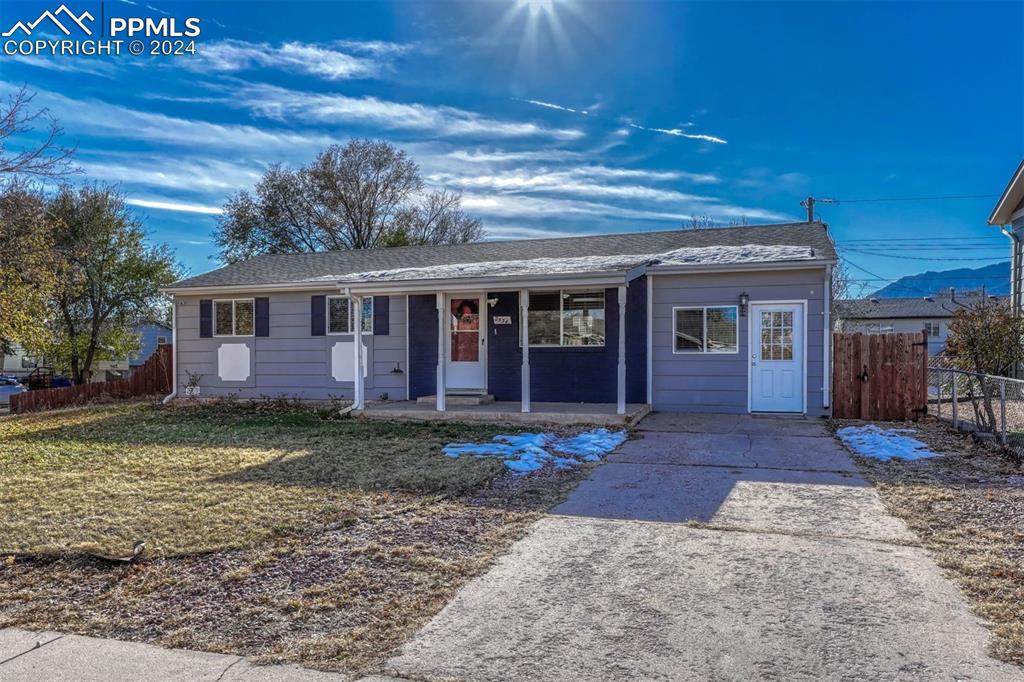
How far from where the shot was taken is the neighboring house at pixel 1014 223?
40.7 ft

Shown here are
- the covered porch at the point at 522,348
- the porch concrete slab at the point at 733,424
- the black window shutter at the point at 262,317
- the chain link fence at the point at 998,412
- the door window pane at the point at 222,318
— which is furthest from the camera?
the door window pane at the point at 222,318

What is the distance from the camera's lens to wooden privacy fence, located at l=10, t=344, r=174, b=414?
53.6 ft

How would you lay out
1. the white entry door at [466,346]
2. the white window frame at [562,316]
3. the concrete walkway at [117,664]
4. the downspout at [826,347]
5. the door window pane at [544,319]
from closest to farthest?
the concrete walkway at [117,664] < the downspout at [826,347] < the white window frame at [562,316] < the door window pane at [544,319] < the white entry door at [466,346]

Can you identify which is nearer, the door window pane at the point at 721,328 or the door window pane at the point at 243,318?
the door window pane at the point at 721,328

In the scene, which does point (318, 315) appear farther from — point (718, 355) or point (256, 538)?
point (256, 538)

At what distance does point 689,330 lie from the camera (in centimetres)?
1093

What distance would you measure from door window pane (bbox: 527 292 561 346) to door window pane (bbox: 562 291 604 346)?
13 centimetres

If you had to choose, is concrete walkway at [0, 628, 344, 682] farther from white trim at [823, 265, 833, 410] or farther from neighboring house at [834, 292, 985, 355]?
neighboring house at [834, 292, 985, 355]

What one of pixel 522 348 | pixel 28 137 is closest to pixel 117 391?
pixel 28 137

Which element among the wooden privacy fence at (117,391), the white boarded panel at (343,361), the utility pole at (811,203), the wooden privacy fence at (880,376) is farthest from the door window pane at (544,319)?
the utility pole at (811,203)

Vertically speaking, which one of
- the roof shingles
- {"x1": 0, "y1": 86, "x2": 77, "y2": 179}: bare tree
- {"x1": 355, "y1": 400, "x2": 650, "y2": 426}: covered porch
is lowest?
{"x1": 355, "y1": 400, "x2": 650, "y2": 426}: covered porch

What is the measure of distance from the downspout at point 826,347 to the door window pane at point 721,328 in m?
1.33

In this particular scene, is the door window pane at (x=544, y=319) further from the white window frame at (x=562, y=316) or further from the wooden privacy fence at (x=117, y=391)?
the wooden privacy fence at (x=117, y=391)

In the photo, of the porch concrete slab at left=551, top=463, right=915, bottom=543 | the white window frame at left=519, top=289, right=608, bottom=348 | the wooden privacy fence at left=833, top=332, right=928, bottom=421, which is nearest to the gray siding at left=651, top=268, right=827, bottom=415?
the wooden privacy fence at left=833, top=332, right=928, bottom=421
